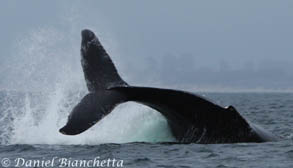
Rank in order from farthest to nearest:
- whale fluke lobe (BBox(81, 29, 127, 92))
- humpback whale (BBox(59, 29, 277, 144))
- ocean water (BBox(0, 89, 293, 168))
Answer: ocean water (BBox(0, 89, 293, 168)) < whale fluke lobe (BBox(81, 29, 127, 92)) < humpback whale (BBox(59, 29, 277, 144))

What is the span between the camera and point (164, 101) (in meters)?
11.6

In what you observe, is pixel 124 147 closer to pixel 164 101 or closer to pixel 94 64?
pixel 164 101

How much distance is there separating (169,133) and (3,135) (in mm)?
6501

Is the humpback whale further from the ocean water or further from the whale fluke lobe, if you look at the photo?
the ocean water

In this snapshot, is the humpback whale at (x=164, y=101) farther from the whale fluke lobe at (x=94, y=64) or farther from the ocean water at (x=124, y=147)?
the ocean water at (x=124, y=147)

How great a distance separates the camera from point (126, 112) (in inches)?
598

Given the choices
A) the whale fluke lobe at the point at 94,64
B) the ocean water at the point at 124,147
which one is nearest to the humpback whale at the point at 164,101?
the whale fluke lobe at the point at 94,64

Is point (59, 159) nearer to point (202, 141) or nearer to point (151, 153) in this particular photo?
point (151, 153)

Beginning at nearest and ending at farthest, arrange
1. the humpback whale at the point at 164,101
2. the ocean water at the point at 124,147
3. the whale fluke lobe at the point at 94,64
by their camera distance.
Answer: the humpback whale at the point at 164,101
the whale fluke lobe at the point at 94,64
the ocean water at the point at 124,147

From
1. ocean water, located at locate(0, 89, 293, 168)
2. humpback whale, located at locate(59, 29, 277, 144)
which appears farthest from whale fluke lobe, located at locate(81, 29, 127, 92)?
ocean water, located at locate(0, 89, 293, 168)

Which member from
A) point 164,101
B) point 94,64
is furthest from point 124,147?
point 94,64

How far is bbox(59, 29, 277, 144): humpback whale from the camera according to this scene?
36.2 ft

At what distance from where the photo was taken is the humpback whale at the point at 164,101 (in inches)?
434

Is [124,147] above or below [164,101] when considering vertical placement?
below
